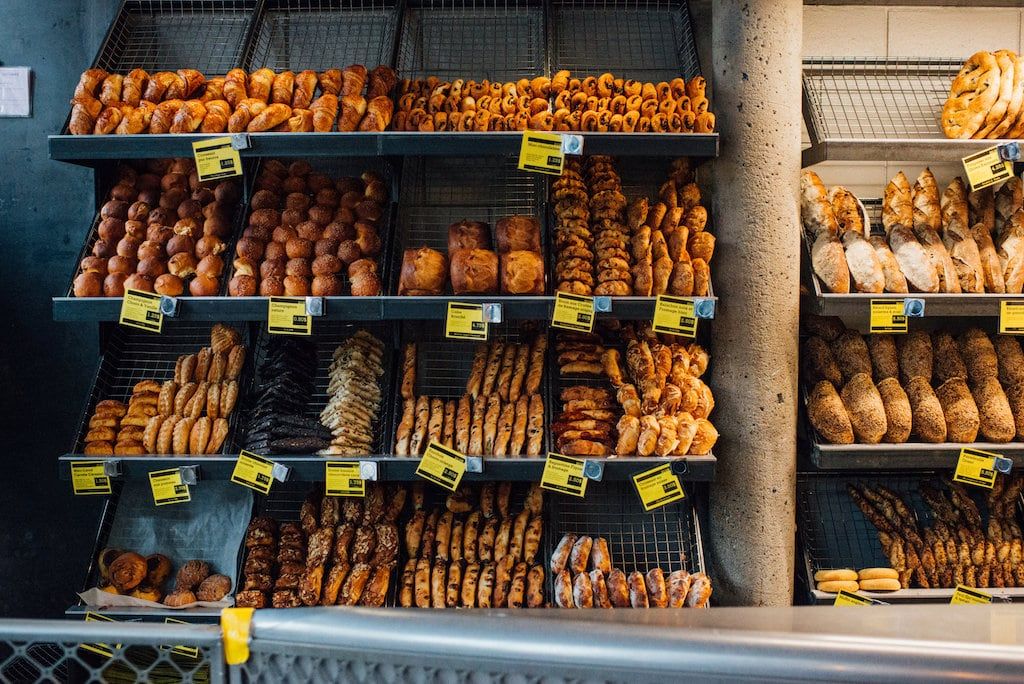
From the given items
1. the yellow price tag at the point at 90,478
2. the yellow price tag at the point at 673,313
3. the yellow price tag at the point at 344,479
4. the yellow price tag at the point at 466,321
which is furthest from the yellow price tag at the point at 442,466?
the yellow price tag at the point at 90,478

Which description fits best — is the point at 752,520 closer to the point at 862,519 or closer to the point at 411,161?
the point at 862,519

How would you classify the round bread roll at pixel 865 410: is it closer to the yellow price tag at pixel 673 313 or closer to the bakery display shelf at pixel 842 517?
the bakery display shelf at pixel 842 517

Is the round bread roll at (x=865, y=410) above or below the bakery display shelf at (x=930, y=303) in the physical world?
below

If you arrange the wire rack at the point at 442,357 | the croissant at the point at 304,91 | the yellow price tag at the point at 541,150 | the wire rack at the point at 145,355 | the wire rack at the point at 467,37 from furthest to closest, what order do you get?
the wire rack at the point at 467,37
the wire rack at the point at 442,357
the wire rack at the point at 145,355
the croissant at the point at 304,91
the yellow price tag at the point at 541,150

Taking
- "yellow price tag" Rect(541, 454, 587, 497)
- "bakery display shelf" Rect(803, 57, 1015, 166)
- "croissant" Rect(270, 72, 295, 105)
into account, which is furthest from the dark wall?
"bakery display shelf" Rect(803, 57, 1015, 166)

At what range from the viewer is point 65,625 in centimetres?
91

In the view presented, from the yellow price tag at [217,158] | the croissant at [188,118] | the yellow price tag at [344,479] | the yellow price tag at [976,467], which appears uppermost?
the croissant at [188,118]

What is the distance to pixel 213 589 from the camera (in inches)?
107

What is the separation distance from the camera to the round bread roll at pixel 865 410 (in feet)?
8.71

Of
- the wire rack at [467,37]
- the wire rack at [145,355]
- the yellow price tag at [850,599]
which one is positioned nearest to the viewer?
the yellow price tag at [850,599]

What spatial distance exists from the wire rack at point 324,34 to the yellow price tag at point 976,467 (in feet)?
8.73

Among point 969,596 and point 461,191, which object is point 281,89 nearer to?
point 461,191

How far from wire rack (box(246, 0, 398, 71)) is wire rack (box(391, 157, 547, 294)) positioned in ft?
1.69

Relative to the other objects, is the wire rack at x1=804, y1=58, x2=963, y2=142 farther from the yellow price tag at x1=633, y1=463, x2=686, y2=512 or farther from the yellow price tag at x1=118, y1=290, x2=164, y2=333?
the yellow price tag at x1=118, y1=290, x2=164, y2=333
